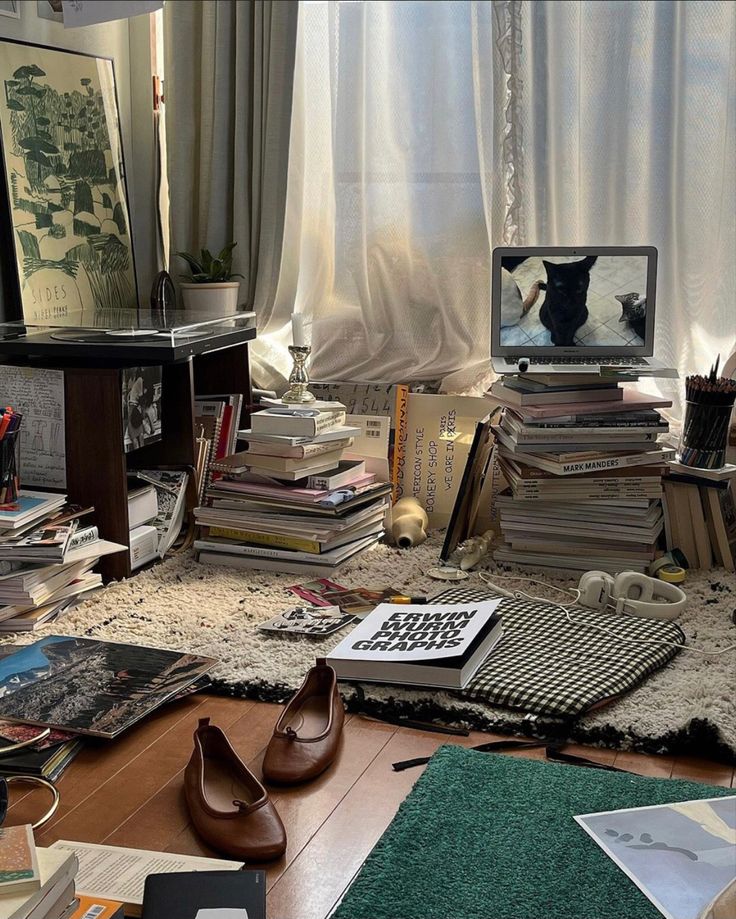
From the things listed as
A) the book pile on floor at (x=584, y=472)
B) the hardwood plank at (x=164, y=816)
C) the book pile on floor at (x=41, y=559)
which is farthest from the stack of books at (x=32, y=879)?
the book pile on floor at (x=584, y=472)

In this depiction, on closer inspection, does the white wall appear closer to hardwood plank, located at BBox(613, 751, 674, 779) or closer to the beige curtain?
the beige curtain

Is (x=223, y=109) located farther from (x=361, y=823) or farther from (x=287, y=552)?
(x=361, y=823)

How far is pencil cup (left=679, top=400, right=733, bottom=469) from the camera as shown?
2.79 metres

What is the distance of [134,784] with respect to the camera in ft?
5.81

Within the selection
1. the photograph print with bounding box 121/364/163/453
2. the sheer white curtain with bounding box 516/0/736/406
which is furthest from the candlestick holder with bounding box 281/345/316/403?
the sheer white curtain with bounding box 516/0/736/406

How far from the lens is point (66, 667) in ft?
6.97

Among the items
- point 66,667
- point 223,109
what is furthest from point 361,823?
point 223,109

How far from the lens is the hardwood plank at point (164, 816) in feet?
5.25

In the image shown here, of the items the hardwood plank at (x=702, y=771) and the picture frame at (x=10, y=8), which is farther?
the picture frame at (x=10, y=8)

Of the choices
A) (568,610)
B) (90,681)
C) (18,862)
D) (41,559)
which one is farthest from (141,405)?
(18,862)

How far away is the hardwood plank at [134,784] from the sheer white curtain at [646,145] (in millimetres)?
1781

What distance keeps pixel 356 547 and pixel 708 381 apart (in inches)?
39.3

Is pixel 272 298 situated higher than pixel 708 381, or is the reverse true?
pixel 272 298

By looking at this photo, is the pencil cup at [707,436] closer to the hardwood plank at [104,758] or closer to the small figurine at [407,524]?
the small figurine at [407,524]
